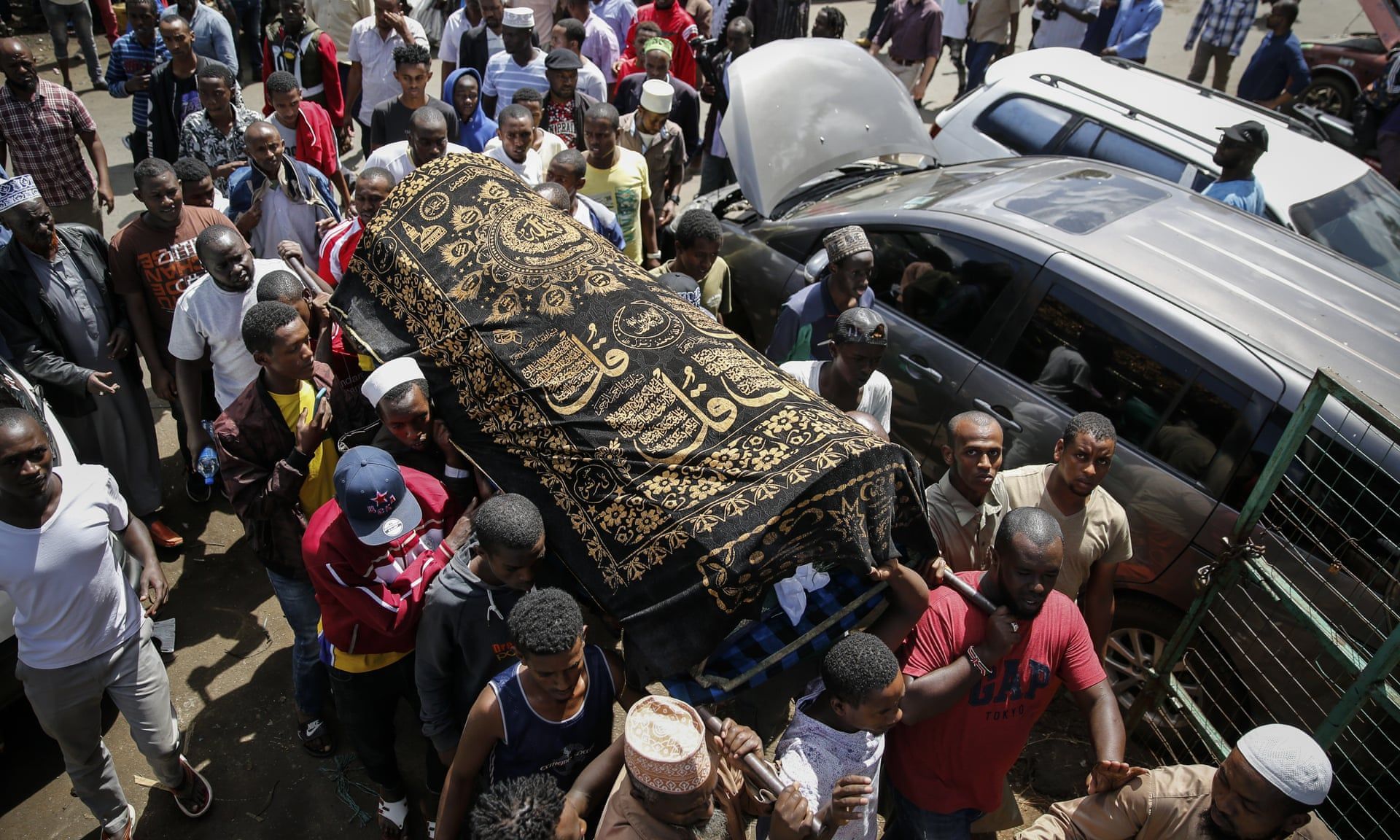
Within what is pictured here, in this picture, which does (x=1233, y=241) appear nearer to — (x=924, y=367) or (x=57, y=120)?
(x=924, y=367)

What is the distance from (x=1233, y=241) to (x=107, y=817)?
209 inches

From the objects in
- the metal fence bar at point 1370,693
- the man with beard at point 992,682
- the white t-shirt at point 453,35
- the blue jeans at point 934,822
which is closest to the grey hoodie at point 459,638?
the man with beard at point 992,682

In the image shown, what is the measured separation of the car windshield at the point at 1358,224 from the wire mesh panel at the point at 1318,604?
2947mm

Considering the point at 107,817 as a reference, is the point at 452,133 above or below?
above

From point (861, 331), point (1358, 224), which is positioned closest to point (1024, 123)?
point (1358, 224)

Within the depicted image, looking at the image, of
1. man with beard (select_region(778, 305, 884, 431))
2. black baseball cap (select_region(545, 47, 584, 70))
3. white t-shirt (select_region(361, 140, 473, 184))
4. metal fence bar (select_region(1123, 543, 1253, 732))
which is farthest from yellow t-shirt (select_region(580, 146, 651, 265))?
metal fence bar (select_region(1123, 543, 1253, 732))

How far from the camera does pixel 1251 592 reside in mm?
3781

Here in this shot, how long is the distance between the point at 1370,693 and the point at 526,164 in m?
4.90

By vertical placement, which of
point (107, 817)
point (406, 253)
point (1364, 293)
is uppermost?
point (1364, 293)

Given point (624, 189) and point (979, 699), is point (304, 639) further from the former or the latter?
point (624, 189)

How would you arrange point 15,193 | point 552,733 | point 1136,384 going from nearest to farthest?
point 552,733
point 1136,384
point 15,193

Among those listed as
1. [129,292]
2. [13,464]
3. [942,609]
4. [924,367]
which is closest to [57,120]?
[129,292]

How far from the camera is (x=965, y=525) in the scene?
141 inches

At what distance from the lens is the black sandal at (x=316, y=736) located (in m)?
3.94
